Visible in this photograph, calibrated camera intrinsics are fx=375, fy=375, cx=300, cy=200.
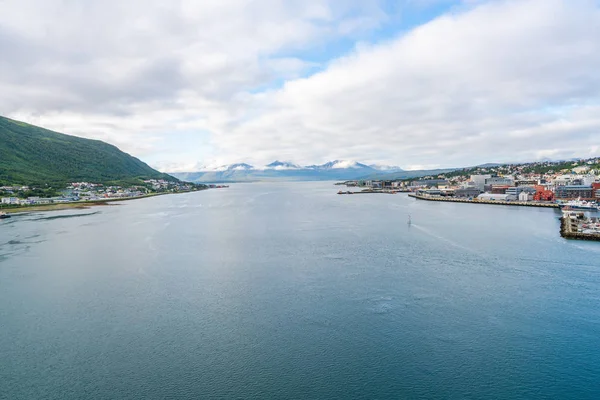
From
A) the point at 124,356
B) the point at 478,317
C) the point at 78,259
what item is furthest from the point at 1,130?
the point at 478,317

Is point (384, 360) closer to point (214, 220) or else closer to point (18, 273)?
point (18, 273)

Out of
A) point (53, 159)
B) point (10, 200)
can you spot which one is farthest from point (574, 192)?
point (53, 159)

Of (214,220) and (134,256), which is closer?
(134,256)

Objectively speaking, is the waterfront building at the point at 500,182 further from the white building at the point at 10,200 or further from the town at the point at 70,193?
the white building at the point at 10,200

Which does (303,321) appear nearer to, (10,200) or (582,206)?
(582,206)

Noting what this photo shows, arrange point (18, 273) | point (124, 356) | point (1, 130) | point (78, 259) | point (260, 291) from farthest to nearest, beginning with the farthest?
point (1, 130) < point (78, 259) < point (18, 273) < point (260, 291) < point (124, 356)

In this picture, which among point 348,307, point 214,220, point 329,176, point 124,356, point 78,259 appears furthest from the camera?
point 329,176

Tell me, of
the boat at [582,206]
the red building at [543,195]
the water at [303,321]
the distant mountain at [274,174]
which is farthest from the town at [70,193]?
the distant mountain at [274,174]
